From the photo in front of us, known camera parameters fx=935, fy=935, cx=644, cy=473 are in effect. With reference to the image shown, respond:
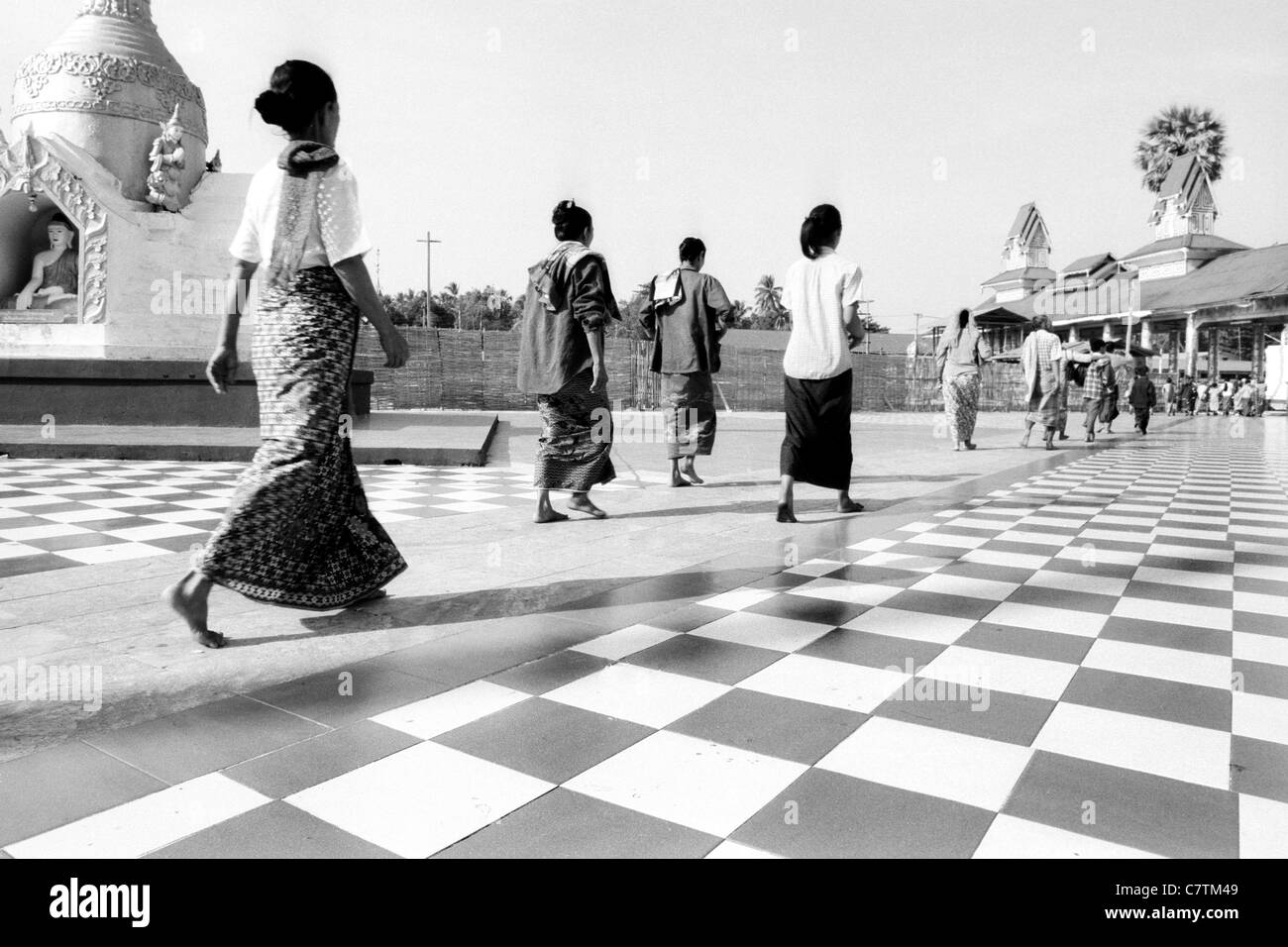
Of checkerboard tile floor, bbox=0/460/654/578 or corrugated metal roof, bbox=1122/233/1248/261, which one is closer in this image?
checkerboard tile floor, bbox=0/460/654/578

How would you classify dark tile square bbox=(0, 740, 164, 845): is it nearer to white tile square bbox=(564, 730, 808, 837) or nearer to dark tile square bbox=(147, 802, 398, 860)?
dark tile square bbox=(147, 802, 398, 860)

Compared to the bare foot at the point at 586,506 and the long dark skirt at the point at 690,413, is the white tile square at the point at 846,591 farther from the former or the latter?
the long dark skirt at the point at 690,413

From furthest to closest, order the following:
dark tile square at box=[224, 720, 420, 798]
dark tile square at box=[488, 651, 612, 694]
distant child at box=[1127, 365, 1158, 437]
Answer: distant child at box=[1127, 365, 1158, 437] < dark tile square at box=[488, 651, 612, 694] < dark tile square at box=[224, 720, 420, 798]

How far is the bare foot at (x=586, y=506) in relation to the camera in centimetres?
513

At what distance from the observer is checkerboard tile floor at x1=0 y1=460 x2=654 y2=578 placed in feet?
13.6

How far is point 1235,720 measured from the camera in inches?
87.4

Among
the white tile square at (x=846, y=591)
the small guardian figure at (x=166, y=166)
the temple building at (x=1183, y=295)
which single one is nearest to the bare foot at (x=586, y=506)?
the white tile square at (x=846, y=591)

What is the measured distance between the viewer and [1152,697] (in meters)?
2.37

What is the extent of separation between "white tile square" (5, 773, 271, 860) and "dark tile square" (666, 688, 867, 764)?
3.04ft

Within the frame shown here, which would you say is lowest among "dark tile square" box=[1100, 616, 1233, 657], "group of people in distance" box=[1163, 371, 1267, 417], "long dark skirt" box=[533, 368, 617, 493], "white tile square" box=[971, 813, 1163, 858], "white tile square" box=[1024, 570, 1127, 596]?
Result: "white tile square" box=[971, 813, 1163, 858]

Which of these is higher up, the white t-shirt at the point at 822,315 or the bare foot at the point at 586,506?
the white t-shirt at the point at 822,315

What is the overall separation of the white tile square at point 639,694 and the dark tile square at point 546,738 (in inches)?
1.8

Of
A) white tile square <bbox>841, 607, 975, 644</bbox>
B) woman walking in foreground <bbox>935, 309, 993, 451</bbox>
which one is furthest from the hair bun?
woman walking in foreground <bbox>935, 309, 993, 451</bbox>
